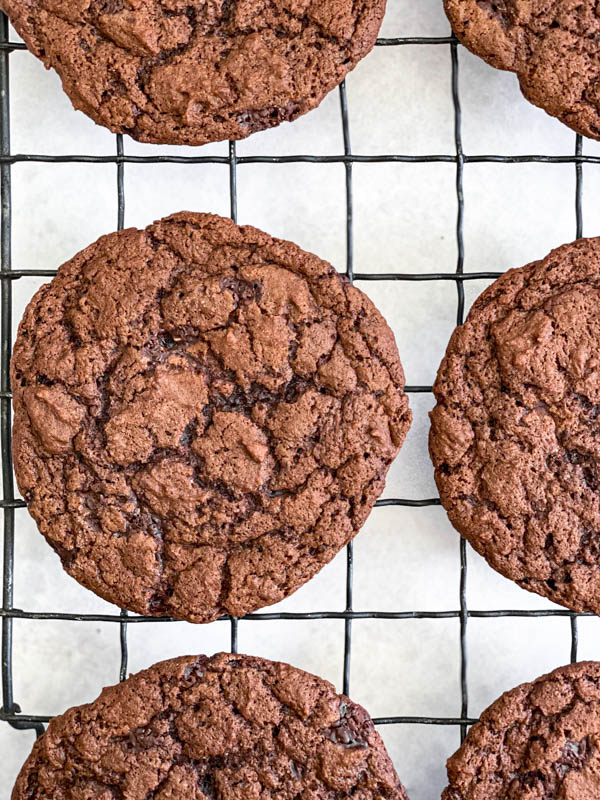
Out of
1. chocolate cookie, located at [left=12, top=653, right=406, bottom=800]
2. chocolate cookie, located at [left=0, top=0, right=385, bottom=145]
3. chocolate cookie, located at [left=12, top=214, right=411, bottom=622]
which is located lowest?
chocolate cookie, located at [left=12, top=653, right=406, bottom=800]

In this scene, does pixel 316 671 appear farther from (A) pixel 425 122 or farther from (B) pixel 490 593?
(A) pixel 425 122

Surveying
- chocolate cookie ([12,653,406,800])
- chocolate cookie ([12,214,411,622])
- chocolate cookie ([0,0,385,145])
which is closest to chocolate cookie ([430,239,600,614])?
chocolate cookie ([12,214,411,622])

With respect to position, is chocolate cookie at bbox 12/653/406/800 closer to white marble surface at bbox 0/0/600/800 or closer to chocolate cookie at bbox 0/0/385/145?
white marble surface at bbox 0/0/600/800

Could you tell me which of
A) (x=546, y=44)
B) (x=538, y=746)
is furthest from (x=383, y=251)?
(x=538, y=746)

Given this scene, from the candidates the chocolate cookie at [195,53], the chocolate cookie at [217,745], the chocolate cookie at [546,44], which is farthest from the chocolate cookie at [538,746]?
the chocolate cookie at [195,53]

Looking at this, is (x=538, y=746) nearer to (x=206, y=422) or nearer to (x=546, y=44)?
(x=206, y=422)

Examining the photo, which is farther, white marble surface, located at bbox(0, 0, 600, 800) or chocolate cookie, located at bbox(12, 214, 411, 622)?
white marble surface, located at bbox(0, 0, 600, 800)
